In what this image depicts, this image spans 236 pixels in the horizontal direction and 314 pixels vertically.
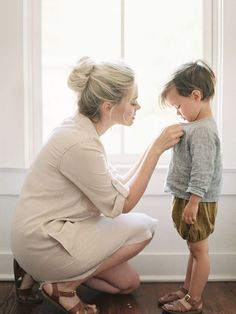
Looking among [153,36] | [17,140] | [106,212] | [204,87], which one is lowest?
[106,212]

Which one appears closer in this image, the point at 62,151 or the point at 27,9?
the point at 62,151

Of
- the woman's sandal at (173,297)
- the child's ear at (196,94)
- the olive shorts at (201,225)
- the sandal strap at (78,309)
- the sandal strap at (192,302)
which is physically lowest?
the woman's sandal at (173,297)

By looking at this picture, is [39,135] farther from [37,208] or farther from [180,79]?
[180,79]

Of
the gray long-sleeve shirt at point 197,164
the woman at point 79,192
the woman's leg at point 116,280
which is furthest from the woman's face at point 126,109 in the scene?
the woman's leg at point 116,280

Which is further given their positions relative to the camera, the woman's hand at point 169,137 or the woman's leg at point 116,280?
the woman's leg at point 116,280

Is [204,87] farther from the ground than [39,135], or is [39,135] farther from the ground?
[204,87]

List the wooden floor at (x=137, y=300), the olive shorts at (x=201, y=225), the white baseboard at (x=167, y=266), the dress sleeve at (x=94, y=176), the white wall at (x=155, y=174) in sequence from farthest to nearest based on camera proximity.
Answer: the white baseboard at (x=167, y=266), the white wall at (x=155, y=174), the wooden floor at (x=137, y=300), the olive shorts at (x=201, y=225), the dress sleeve at (x=94, y=176)

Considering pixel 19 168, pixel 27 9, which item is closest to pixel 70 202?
pixel 19 168

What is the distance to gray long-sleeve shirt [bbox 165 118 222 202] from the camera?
1771 millimetres

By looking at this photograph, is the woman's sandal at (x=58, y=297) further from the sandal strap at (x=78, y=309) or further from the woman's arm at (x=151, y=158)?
the woman's arm at (x=151, y=158)

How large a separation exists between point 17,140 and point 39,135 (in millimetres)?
165

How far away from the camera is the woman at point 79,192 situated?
1.78m

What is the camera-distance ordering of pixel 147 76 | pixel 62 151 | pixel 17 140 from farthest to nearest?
pixel 147 76
pixel 17 140
pixel 62 151

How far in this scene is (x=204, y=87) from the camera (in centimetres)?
182
